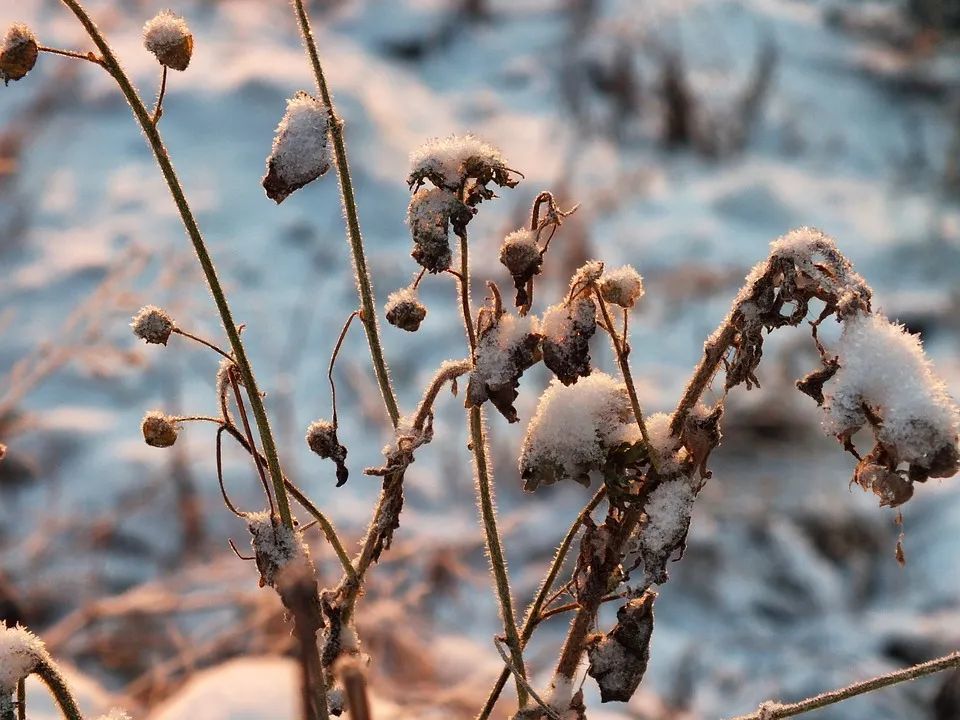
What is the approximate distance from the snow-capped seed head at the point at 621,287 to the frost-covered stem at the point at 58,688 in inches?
21.3

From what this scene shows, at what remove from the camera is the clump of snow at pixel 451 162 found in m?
0.77

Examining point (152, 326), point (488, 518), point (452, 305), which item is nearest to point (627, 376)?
point (488, 518)

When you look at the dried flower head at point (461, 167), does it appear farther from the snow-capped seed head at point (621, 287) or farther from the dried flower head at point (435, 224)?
the snow-capped seed head at point (621, 287)

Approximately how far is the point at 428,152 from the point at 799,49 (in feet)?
24.0

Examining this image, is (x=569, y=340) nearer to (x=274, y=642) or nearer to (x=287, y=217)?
(x=274, y=642)

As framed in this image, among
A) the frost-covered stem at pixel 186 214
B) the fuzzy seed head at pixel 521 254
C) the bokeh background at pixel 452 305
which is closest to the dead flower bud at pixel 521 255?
the fuzzy seed head at pixel 521 254

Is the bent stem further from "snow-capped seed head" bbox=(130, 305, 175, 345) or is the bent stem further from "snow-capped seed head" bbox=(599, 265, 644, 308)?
"snow-capped seed head" bbox=(130, 305, 175, 345)

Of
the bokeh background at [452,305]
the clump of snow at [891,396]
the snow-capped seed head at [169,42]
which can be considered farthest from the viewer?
the bokeh background at [452,305]

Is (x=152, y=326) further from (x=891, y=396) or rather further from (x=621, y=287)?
(x=891, y=396)

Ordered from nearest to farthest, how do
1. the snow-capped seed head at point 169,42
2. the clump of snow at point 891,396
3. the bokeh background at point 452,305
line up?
the clump of snow at point 891,396 → the snow-capped seed head at point 169,42 → the bokeh background at point 452,305

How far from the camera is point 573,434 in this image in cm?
81

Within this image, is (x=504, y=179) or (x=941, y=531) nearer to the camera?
(x=504, y=179)

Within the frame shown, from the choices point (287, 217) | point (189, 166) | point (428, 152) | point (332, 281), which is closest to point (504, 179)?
point (428, 152)

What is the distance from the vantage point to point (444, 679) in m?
2.77
